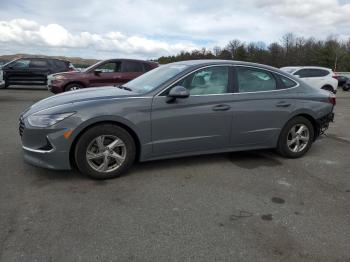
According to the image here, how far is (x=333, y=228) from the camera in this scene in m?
3.27

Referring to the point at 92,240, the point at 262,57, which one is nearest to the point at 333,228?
the point at 92,240

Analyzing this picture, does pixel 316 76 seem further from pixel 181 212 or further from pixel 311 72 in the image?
pixel 181 212

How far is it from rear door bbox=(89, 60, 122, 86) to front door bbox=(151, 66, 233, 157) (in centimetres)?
786

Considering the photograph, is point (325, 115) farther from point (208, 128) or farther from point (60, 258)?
point (60, 258)

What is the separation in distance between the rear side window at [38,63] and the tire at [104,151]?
15.1m

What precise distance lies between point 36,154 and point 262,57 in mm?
60048

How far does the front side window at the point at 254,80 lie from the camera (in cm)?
499

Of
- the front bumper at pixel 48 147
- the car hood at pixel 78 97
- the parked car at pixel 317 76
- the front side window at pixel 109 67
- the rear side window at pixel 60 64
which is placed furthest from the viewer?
the rear side window at pixel 60 64

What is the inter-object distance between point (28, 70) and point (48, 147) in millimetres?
15012

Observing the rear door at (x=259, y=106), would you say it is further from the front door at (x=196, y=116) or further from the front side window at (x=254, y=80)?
the front door at (x=196, y=116)

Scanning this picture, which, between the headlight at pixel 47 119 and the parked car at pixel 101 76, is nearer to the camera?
the headlight at pixel 47 119

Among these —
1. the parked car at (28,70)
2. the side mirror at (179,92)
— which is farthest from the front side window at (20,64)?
the side mirror at (179,92)

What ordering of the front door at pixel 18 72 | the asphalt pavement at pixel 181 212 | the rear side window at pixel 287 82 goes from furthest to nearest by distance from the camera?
the front door at pixel 18 72 < the rear side window at pixel 287 82 < the asphalt pavement at pixel 181 212

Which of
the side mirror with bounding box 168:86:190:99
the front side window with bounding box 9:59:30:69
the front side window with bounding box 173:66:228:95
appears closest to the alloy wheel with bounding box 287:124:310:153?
the front side window with bounding box 173:66:228:95
